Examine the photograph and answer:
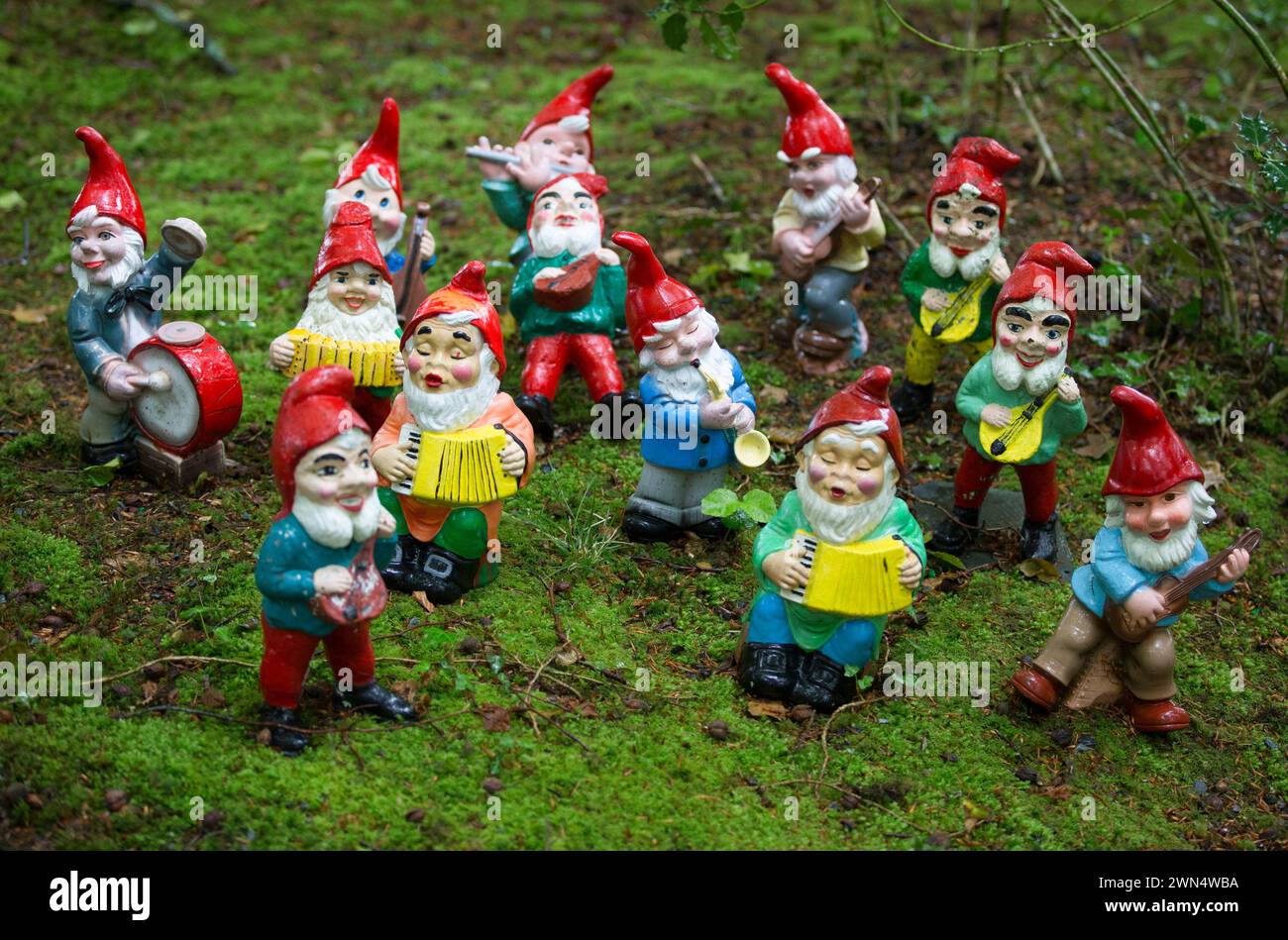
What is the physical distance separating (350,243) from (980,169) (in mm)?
2778

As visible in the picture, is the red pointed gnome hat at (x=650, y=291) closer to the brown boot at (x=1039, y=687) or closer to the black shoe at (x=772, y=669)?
the black shoe at (x=772, y=669)

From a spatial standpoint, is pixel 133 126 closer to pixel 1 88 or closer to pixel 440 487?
pixel 1 88

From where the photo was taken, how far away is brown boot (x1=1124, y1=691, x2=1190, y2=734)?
15.9 ft

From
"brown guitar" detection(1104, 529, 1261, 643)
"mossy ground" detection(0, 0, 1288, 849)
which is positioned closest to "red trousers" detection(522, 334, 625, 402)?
"mossy ground" detection(0, 0, 1288, 849)

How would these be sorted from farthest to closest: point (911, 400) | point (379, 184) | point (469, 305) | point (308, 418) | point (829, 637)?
point (911, 400)
point (379, 184)
point (469, 305)
point (829, 637)
point (308, 418)

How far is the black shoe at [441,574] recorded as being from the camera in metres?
5.21

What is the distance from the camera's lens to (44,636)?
493 cm

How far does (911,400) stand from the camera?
671cm

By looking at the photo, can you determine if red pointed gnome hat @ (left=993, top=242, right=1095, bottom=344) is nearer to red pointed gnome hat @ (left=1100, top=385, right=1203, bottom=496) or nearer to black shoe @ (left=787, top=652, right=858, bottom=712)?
red pointed gnome hat @ (left=1100, top=385, right=1203, bottom=496)

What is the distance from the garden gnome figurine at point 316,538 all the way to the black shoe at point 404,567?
82cm

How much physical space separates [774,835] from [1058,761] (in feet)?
3.82

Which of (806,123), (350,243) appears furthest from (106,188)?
(806,123)

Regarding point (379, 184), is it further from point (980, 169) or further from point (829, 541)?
point (829, 541)

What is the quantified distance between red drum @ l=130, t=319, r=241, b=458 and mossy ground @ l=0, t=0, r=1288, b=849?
0.99ft
